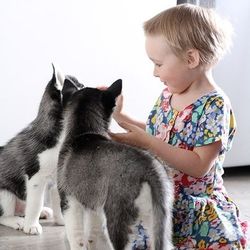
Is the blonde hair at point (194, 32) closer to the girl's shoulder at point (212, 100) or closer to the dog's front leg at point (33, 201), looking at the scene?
the girl's shoulder at point (212, 100)

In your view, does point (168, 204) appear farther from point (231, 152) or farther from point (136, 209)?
point (231, 152)

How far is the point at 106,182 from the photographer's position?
4.32 feet

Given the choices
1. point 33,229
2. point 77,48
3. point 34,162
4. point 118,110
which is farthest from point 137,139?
point 77,48

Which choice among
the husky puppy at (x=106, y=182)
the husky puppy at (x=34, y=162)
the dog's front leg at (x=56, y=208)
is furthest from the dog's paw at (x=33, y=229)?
the husky puppy at (x=106, y=182)

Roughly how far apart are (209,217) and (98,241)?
0.39 m

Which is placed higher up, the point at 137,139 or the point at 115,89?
the point at 115,89

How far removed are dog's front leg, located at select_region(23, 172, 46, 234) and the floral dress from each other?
0.41 metres

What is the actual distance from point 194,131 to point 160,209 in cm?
43

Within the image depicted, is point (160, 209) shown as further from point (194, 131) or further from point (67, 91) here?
point (67, 91)

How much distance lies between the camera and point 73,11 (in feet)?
7.57

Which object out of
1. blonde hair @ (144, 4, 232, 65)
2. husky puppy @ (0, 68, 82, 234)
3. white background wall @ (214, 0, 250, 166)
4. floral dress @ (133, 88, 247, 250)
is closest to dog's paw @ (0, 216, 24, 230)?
husky puppy @ (0, 68, 82, 234)

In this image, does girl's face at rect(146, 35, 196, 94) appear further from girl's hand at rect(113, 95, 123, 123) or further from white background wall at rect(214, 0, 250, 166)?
white background wall at rect(214, 0, 250, 166)

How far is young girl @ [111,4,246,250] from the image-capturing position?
5.06 feet

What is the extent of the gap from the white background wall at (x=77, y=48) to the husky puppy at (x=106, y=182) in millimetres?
832
